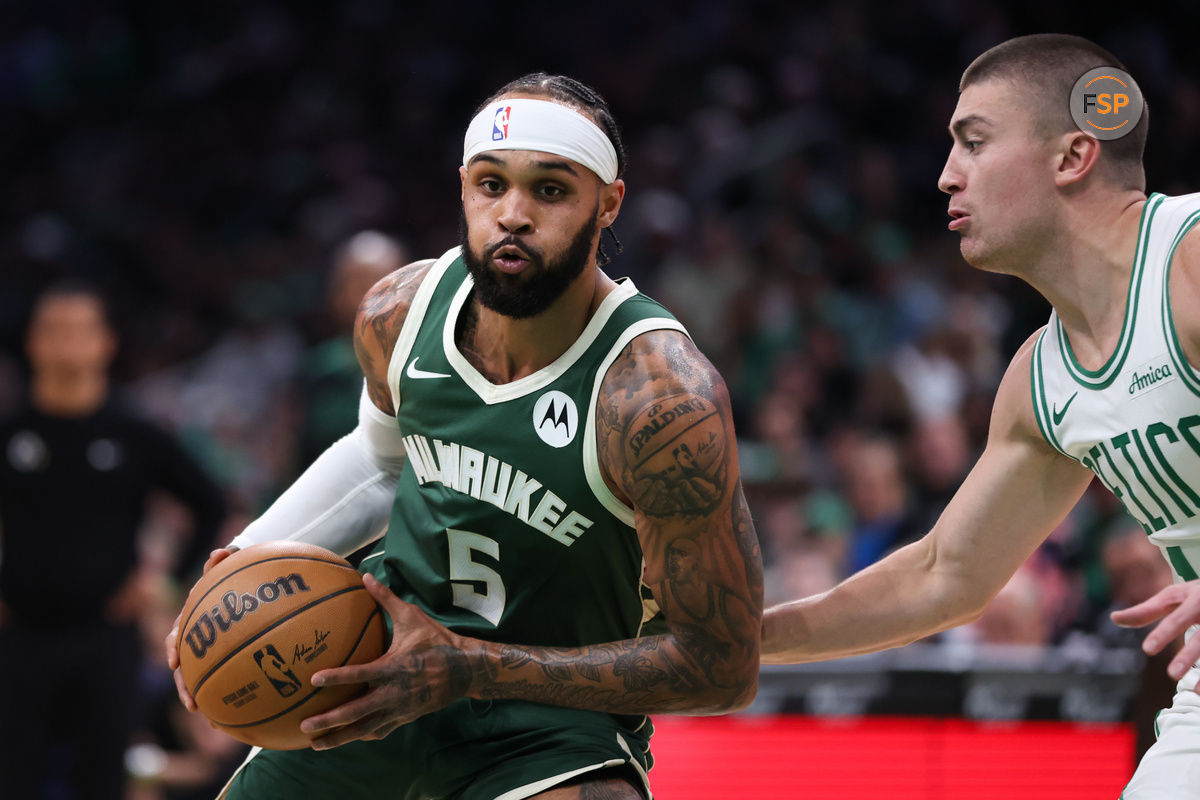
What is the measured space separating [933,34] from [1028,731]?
282 inches

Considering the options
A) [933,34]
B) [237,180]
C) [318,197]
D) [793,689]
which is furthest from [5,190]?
[793,689]

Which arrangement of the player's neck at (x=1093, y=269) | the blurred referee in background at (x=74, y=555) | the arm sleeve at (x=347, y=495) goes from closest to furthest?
the player's neck at (x=1093, y=269)
the arm sleeve at (x=347, y=495)
the blurred referee in background at (x=74, y=555)

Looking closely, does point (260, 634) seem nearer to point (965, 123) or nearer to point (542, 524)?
point (542, 524)

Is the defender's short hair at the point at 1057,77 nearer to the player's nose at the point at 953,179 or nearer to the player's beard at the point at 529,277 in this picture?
the player's nose at the point at 953,179

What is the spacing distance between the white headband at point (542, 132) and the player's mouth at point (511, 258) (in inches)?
9.1

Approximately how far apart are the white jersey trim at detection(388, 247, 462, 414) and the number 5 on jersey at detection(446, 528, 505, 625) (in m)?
0.39

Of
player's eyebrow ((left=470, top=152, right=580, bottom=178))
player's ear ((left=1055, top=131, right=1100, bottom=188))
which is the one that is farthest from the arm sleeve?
player's ear ((left=1055, top=131, right=1100, bottom=188))

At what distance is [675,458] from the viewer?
9.61ft

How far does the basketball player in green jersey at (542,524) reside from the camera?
2963 mm

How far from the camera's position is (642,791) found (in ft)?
10.3

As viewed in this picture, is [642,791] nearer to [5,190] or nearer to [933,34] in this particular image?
[933,34]

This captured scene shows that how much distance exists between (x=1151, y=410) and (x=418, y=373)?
65.0 inches

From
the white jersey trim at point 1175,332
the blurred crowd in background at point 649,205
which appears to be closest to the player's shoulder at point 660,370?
the white jersey trim at point 1175,332

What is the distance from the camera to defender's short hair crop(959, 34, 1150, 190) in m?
3.29
